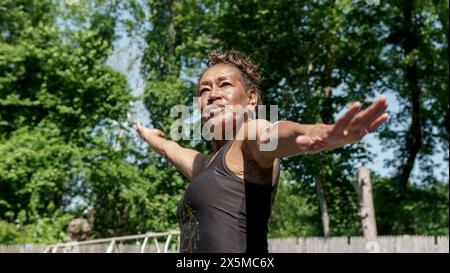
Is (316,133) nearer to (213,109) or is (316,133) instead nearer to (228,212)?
(228,212)

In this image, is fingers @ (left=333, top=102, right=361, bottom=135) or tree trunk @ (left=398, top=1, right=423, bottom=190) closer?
fingers @ (left=333, top=102, right=361, bottom=135)

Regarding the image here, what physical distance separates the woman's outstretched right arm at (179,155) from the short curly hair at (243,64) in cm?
49

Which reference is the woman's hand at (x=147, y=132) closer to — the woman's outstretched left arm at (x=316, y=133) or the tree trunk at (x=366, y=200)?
the woman's outstretched left arm at (x=316, y=133)

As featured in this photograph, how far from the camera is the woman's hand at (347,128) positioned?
1.48 meters

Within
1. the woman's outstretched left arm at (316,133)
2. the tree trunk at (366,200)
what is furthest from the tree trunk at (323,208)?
the woman's outstretched left arm at (316,133)

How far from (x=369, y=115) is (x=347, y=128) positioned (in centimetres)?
9

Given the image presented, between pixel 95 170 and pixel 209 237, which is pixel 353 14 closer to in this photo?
pixel 95 170

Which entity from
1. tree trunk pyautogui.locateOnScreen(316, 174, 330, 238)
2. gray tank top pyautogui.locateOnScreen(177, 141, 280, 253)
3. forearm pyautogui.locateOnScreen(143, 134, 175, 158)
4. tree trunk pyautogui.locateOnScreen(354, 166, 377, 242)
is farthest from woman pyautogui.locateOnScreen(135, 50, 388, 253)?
tree trunk pyautogui.locateOnScreen(316, 174, 330, 238)

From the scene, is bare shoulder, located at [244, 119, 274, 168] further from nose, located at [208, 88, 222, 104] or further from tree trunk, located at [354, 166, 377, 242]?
tree trunk, located at [354, 166, 377, 242]

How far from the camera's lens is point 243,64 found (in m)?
2.64

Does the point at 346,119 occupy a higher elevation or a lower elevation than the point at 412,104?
lower

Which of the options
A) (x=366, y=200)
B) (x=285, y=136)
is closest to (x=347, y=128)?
(x=285, y=136)

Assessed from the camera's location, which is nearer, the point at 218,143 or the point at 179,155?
the point at 218,143

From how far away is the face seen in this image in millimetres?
2416
